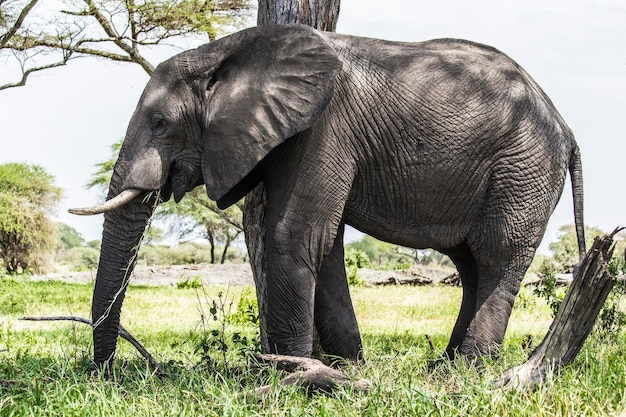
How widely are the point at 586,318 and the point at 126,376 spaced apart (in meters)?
2.86

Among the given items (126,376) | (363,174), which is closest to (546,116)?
(363,174)

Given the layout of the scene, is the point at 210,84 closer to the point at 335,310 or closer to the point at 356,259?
the point at 335,310

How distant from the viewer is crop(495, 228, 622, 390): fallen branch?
201 inches

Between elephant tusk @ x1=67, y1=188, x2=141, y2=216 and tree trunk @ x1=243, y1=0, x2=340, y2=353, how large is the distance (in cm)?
126

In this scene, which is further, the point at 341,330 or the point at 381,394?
the point at 341,330

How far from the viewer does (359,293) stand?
1578cm

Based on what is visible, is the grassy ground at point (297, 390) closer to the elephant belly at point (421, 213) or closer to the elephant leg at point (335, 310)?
the elephant leg at point (335, 310)

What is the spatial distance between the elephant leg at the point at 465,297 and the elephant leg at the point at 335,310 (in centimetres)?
74

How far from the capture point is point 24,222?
89.4ft

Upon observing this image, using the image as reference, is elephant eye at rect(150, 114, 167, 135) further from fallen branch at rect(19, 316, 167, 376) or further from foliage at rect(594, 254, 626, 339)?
foliage at rect(594, 254, 626, 339)

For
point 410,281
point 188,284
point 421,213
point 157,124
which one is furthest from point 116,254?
point 410,281

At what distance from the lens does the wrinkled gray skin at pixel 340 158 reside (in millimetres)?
5621

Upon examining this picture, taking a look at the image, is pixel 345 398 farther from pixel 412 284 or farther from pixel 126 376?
pixel 412 284

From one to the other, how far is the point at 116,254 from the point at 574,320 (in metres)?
2.92
